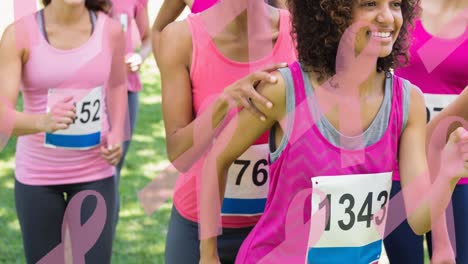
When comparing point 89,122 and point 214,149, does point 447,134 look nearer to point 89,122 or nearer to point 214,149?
point 214,149

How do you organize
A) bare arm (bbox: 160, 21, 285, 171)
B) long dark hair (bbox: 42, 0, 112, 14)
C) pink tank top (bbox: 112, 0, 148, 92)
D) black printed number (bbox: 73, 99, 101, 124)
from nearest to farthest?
bare arm (bbox: 160, 21, 285, 171) < black printed number (bbox: 73, 99, 101, 124) < long dark hair (bbox: 42, 0, 112, 14) < pink tank top (bbox: 112, 0, 148, 92)

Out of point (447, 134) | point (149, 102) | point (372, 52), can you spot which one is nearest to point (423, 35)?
point (447, 134)

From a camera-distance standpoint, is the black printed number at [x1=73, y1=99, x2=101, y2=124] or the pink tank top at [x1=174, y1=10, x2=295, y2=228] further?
the black printed number at [x1=73, y1=99, x2=101, y2=124]

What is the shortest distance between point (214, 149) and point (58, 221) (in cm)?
114

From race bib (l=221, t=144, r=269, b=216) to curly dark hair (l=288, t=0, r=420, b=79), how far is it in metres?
0.42

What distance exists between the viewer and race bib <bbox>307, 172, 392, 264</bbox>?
2.19 metres


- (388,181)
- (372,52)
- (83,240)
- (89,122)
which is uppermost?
(372,52)

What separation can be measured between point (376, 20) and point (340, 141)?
302 millimetres

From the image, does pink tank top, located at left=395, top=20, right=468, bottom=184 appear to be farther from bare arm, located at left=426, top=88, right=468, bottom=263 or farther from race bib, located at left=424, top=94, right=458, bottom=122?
bare arm, located at left=426, top=88, right=468, bottom=263

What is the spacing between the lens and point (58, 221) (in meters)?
3.32

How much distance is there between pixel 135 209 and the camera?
5047 mm

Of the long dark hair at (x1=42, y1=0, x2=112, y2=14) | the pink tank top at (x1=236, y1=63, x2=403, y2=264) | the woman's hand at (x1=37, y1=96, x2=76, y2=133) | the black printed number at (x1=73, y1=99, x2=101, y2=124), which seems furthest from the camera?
the long dark hair at (x1=42, y1=0, x2=112, y2=14)

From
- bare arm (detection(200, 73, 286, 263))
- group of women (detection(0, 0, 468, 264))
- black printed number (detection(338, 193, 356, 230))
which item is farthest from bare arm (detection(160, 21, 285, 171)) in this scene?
black printed number (detection(338, 193, 356, 230))

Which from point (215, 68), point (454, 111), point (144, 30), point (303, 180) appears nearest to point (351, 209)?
point (303, 180)
